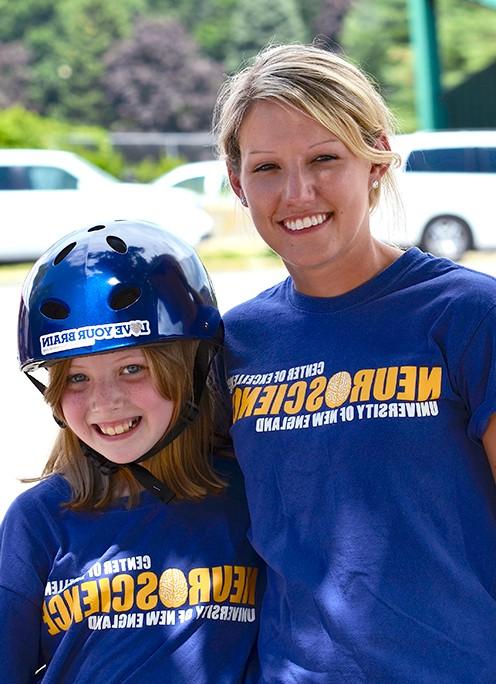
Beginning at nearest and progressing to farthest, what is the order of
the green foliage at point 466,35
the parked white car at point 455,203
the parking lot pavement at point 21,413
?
the parking lot pavement at point 21,413 → the parked white car at point 455,203 → the green foliage at point 466,35

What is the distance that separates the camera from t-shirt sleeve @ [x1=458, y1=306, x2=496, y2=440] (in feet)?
7.10

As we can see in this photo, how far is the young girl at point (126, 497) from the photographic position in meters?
2.51

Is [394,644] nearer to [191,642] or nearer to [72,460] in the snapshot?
[191,642]

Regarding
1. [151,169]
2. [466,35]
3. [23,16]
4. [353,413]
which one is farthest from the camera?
[23,16]

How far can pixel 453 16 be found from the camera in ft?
168

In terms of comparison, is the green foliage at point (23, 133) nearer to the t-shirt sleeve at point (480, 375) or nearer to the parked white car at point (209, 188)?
the parked white car at point (209, 188)

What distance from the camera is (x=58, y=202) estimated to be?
797 inches

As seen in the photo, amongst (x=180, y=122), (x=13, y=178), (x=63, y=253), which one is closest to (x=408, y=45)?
(x=180, y=122)

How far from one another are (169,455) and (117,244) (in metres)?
0.52

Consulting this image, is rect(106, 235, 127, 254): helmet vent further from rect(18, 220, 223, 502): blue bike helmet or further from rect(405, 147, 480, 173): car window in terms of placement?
rect(405, 147, 480, 173): car window

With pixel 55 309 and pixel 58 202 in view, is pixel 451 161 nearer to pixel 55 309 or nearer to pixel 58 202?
pixel 58 202

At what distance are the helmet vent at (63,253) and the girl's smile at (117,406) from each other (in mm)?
249

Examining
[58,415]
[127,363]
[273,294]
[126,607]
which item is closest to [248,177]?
[273,294]

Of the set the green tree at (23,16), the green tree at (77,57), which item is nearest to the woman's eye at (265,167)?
the green tree at (77,57)
